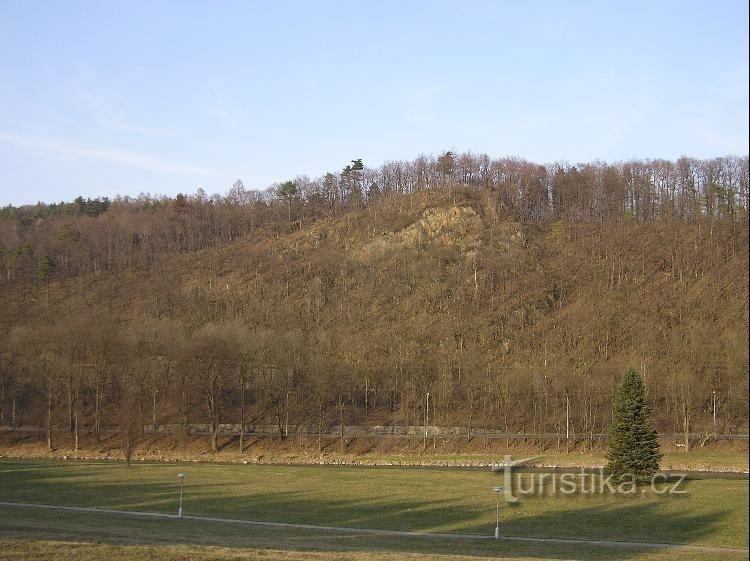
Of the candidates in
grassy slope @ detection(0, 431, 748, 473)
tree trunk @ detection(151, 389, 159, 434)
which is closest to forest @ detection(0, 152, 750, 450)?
tree trunk @ detection(151, 389, 159, 434)

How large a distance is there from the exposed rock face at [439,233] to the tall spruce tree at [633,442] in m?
78.1

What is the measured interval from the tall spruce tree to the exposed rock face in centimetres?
7809

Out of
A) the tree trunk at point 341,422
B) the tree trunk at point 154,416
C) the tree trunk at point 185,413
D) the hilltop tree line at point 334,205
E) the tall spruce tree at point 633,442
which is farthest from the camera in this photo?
the hilltop tree line at point 334,205

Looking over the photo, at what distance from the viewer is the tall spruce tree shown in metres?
43.2

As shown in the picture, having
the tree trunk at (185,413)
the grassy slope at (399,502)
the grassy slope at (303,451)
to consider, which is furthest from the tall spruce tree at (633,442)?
the tree trunk at (185,413)

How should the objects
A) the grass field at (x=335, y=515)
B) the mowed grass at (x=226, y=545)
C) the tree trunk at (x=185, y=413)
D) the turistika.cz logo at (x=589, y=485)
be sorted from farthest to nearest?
the tree trunk at (x=185, y=413), the turistika.cz logo at (x=589, y=485), the grass field at (x=335, y=515), the mowed grass at (x=226, y=545)

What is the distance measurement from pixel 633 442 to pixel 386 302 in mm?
69929

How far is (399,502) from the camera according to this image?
133 feet

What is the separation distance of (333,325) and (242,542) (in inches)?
3163

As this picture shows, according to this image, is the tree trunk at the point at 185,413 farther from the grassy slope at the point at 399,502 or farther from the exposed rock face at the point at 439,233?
the exposed rock face at the point at 439,233

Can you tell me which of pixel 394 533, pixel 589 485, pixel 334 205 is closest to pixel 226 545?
pixel 394 533

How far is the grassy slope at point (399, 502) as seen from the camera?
3341cm

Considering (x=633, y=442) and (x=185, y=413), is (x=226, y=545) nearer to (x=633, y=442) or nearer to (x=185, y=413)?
(x=633, y=442)

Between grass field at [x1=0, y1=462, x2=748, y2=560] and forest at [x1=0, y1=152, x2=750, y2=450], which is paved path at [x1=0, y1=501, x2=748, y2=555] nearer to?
grass field at [x1=0, y1=462, x2=748, y2=560]
